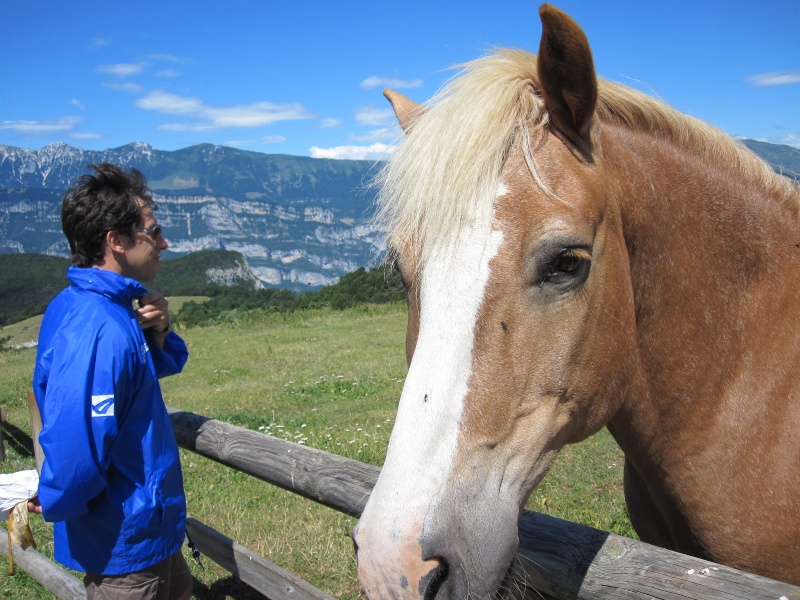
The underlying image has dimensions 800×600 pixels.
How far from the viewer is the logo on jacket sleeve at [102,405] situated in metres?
2.24

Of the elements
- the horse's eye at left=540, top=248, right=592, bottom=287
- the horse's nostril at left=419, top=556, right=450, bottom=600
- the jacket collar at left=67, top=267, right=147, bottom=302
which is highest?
the horse's eye at left=540, top=248, right=592, bottom=287

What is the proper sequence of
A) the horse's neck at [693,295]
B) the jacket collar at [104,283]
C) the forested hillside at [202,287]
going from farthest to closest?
the forested hillside at [202,287] < the jacket collar at [104,283] < the horse's neck at [693,295]

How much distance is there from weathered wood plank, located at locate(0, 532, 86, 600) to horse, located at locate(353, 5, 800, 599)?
3.03 metres

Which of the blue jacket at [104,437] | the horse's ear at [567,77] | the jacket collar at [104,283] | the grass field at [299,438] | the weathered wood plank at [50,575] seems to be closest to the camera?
the horse's ear at [567,77]

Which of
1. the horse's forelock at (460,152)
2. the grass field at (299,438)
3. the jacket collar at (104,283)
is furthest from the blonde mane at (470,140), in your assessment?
the grass field at (299,438)

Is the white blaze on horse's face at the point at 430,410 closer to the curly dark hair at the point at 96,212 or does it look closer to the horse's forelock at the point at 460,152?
A: the horse's forelock at the point at 460,152

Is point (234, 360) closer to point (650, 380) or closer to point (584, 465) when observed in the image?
point (584, 465)

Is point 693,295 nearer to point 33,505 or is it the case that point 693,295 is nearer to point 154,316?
point 154,316

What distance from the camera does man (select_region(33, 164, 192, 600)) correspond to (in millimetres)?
2215

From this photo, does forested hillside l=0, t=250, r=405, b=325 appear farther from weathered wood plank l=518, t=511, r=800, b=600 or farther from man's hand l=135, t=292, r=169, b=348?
weathered wood plank l=518, t=511, r=800, b=600

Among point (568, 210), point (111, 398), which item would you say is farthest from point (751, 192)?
point (111, 398)

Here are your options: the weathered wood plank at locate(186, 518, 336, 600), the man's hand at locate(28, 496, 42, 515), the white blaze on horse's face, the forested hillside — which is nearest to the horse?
the white blaze on horse's face

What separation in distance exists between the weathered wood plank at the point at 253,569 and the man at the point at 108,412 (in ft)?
2.62

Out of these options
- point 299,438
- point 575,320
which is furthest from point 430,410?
point 299,438
